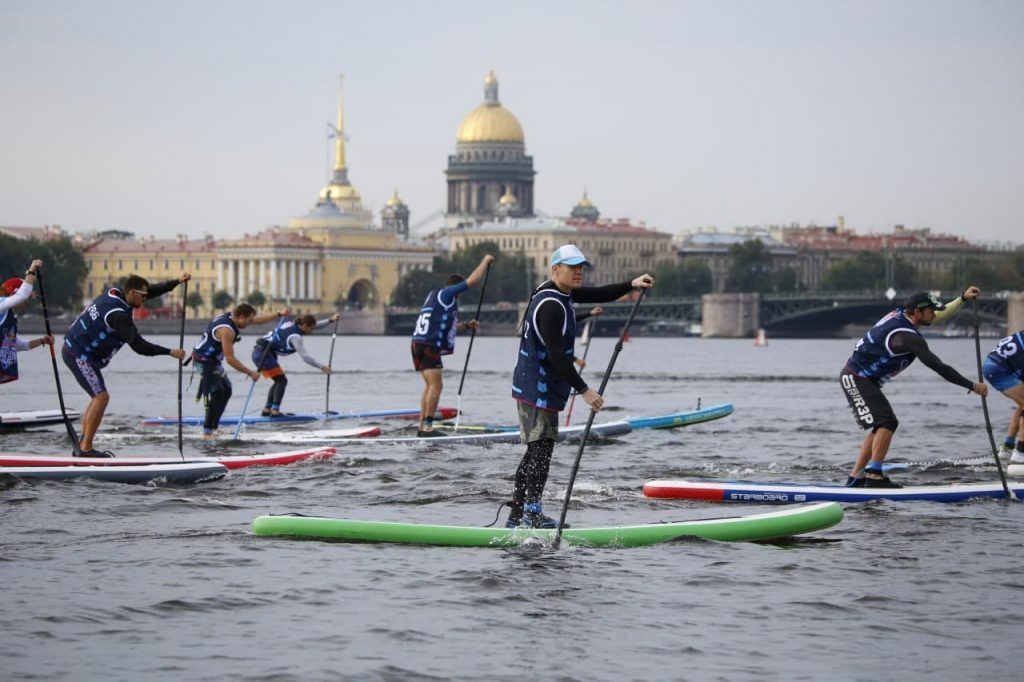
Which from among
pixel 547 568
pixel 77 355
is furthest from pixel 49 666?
pixel 77 355

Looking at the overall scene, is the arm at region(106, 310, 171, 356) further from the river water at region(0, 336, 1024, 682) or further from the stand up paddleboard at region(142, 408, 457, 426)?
the stand up paddleboard at region(142, 408, 457, 426)

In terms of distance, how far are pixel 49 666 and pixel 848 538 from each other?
227 inches

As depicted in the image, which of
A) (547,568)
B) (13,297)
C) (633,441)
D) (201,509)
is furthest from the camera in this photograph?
(633,441)

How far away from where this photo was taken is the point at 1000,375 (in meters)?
16.3

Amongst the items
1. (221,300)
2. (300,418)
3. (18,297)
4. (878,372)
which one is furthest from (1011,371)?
(221,300)

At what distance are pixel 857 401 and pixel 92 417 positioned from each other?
20.9 ft

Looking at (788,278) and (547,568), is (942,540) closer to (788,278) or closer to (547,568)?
(547,568)

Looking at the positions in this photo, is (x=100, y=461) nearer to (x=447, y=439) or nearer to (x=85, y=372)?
(x=85, y=372)

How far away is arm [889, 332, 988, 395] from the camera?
13.5 m

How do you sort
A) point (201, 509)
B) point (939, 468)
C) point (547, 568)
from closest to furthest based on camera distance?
point (547, 568) < point (201, 509) < point (939, 468)

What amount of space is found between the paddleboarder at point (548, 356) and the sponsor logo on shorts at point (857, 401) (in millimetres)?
3360

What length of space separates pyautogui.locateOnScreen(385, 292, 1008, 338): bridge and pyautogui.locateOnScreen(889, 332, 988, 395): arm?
97.1m

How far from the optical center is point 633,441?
21156 mm

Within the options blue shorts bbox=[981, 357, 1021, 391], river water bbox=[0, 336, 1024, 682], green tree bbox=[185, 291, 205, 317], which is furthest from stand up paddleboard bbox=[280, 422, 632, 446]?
green tree bbox=[185, 291, 205, 317]
